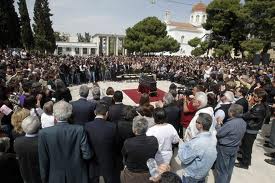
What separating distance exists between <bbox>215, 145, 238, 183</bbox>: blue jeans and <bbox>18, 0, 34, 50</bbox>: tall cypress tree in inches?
1681

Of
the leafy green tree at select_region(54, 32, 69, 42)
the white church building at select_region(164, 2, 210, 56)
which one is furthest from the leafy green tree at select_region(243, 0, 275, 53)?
the leafy green tree at select_region(54, 32, 69, 42)

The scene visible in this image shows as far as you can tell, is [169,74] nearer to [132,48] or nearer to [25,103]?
[25,103]

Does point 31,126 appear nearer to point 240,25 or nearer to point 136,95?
point 136,95

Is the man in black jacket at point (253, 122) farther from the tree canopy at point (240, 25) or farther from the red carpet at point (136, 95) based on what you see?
the tree canopy at point (240, 25)

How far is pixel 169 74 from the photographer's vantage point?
19844 millimetres

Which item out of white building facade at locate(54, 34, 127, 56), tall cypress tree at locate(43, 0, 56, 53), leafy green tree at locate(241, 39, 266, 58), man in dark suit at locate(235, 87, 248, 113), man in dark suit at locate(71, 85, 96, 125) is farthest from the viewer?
white building facade at locate(54, 34, 127, 56)

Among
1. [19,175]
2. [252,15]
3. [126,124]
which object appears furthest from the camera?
[252,15]

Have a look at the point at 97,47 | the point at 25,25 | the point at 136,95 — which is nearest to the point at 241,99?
the point at 136,95

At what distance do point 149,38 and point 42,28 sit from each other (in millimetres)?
20547

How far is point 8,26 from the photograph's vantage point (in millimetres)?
34531

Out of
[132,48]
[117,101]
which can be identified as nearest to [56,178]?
[117,101]

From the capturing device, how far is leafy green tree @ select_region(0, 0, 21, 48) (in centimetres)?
3406

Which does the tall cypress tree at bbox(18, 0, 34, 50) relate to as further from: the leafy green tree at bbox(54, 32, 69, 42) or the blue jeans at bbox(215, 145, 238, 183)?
the leafy green tree at bbox(54, 32, 69, 42)

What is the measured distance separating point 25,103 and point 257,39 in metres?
30.2
